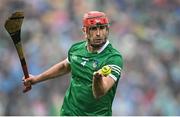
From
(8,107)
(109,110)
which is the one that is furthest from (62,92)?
(109,110)

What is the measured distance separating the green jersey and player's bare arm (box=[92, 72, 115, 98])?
7.2 inches

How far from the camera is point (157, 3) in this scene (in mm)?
11297

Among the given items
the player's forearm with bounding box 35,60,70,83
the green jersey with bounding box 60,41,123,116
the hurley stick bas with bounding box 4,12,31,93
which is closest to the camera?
the green jersey with bounding box 60,41,123,116

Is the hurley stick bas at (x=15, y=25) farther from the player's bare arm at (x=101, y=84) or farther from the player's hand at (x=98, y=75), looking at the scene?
the player's hand at (x=98, y=75)

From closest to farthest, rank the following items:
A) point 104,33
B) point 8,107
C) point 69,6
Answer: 1. point 104,33
2. point 8,107
3. point 69,6

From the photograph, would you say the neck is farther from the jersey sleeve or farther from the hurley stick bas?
the hurley stick bas

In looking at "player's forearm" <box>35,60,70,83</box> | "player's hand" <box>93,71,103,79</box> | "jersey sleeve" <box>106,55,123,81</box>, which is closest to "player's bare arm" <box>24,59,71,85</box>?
"player's forearm" <box>35,60,70,83</box>

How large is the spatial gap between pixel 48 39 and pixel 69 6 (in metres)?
0.66

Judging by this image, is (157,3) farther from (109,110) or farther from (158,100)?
(109,110)

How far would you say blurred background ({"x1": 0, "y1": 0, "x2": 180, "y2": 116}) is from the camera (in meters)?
10.4

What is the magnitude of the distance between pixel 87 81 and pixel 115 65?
32 cm

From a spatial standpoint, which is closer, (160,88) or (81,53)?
(81,53)

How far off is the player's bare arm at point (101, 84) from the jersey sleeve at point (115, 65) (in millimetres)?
63

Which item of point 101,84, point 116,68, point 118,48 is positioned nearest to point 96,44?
point 116,68
